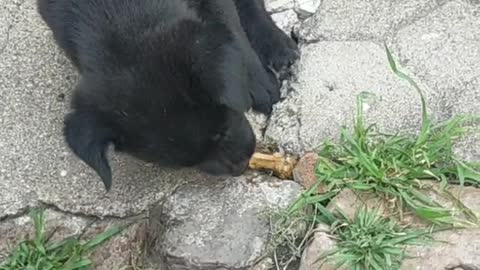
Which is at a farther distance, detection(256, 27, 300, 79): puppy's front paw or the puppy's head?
detection(256, 27, 300, 79): puppy's front paw

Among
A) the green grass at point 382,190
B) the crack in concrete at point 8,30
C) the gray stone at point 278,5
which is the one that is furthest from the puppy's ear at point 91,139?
the gray stone at point 278,5

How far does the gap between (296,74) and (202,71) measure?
65 centimetres

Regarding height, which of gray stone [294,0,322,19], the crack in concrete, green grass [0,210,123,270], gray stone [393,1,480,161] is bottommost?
green grass [0,210,123,270]

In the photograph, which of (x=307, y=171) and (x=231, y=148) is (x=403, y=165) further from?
(x=231, y=148)

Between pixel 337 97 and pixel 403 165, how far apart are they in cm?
36

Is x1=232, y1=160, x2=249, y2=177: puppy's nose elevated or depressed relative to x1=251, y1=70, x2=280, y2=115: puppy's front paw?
depressed

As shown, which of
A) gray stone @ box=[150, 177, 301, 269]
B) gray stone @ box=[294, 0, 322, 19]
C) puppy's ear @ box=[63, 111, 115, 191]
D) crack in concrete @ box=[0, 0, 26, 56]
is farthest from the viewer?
crack in concrete @ box=[0, 0, 26, 56]

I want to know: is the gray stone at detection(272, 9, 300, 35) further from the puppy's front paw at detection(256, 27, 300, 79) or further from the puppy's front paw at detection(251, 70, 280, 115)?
the puppy's front paw at detection(251, 70, 280, 115)

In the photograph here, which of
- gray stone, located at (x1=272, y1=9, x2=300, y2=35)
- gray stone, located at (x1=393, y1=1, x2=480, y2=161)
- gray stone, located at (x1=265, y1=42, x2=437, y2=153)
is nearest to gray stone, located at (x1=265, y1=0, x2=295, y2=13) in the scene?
gray stone, located at (x1=272, y1=9, x2=300, y2=35)

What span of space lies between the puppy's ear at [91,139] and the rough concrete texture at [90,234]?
11.7 inches

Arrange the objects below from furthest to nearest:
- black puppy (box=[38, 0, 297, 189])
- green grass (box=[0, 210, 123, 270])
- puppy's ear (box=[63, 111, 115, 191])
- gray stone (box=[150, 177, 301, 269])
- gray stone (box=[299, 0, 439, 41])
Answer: gray stone (box=[299, 0, 439, 41]) < green grass (box=[0, 210, 123, 270]) < gray stone (box=[150, 177, 301, 269]) < puppy's ear (box=[63, 111, 115, 191]) < black puppy (box=[38, 0, 297, 189])

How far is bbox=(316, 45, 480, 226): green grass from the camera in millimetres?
2824

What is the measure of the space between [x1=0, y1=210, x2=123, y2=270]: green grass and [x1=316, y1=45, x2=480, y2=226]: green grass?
698 millimetres

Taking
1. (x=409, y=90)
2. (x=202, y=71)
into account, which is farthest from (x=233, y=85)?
(x=409, y=90)
